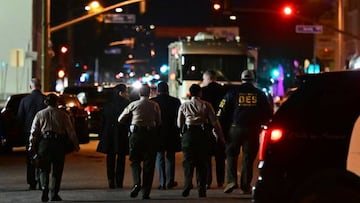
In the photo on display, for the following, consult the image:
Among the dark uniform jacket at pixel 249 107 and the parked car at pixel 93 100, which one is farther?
the parked car at pixel 93 100

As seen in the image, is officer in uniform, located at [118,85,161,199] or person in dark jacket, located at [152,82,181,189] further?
person in dark jacket, located at [152,82,181,189]

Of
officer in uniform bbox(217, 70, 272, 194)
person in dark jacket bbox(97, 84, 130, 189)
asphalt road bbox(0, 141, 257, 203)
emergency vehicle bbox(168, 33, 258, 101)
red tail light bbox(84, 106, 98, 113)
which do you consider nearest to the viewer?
asphalt road bbox(0, 141, 257, 203)

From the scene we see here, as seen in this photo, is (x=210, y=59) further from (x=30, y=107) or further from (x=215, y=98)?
(x=30, y=107)

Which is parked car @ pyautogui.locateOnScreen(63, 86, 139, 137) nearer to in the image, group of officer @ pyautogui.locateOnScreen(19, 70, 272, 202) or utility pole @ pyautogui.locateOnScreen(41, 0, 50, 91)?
utility pole @ pyautogui.locateOnScreen(41, 0, 50, 91)

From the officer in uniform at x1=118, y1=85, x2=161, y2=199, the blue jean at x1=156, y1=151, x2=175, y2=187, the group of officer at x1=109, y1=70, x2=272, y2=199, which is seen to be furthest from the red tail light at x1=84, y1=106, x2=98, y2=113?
the officer in uniform at x1=118, y1=85, x2=161, y2=199

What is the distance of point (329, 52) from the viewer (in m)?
56.7

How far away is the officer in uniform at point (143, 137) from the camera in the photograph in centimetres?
1173

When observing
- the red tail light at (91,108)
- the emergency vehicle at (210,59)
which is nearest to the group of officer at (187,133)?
the red tail light at (91,108)

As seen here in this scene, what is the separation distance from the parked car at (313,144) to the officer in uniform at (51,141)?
4852mm

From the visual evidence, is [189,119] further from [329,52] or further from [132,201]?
[329,52]

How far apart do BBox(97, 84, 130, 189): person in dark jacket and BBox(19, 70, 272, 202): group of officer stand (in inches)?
0.7

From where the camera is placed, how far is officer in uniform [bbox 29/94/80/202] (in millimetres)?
11328

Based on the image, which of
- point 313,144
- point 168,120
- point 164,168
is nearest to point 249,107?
point 168,120

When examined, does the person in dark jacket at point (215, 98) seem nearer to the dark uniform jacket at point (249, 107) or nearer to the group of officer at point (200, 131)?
the group of officer at point (200, 131)
